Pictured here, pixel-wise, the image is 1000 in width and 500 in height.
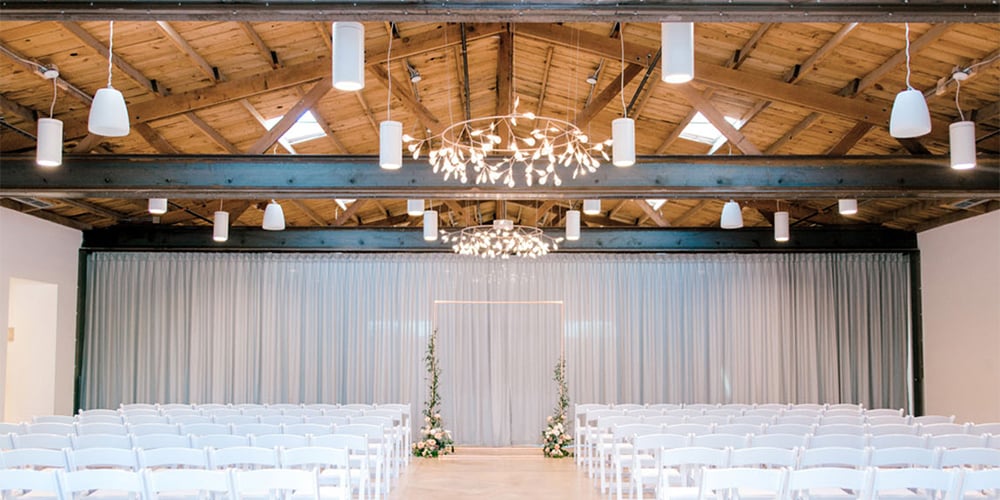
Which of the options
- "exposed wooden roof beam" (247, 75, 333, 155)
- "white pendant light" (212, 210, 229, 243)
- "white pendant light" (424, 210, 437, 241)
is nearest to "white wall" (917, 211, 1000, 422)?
"white pendant light" (424, 210, 437, 241)

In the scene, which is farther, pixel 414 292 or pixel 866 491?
pixel 414 292

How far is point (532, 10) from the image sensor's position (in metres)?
5.72

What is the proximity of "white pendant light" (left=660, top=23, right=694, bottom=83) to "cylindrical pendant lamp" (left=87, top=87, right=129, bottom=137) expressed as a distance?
12.2 ft

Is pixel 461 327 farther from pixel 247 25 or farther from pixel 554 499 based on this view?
pixel 247 25

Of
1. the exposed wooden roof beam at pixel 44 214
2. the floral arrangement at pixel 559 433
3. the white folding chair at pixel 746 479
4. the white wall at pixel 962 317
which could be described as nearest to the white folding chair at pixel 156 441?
the white folding chair at pixel 746 479

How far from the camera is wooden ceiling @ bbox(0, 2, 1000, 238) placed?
9.33m

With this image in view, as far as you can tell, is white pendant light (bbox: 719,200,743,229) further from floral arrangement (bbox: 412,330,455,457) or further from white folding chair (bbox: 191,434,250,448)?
white folding chair (bbox: 191,434,250,448)

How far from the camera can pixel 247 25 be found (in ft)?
31.4

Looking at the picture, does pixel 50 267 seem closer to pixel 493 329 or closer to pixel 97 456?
pixel 493 329

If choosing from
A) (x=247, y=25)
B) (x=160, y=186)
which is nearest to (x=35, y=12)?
(x=247, y=25)

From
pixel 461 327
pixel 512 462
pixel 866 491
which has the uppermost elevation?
pixel 461 327

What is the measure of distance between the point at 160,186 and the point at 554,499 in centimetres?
568

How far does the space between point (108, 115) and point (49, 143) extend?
191cm

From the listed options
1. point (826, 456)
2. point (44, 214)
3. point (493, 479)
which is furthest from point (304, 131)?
point (826, 456)
